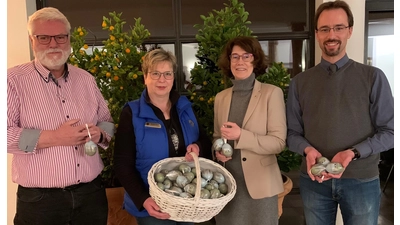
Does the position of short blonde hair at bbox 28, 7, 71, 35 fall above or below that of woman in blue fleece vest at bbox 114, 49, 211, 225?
above

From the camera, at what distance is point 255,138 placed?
1.63m

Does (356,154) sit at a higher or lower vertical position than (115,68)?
lower

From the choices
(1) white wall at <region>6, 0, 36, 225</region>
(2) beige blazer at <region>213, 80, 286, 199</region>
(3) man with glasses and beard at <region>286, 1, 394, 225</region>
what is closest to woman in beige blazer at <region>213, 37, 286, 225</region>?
(2) beige blazer at <region>213, 80, 286, 199</region>

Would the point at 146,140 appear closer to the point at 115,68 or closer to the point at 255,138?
the point at 255,138

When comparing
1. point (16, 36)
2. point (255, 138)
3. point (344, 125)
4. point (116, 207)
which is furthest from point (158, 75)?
point (16, 36)

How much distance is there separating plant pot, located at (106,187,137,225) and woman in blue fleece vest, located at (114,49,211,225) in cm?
54

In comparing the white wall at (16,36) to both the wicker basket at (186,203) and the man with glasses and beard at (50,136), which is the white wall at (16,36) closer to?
the man with glasses and beard at (50,136)

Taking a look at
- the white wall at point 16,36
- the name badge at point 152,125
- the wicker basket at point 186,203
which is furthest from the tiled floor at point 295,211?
the white wall at point 16,36

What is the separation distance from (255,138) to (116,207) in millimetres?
1103

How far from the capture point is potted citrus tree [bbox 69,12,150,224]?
2.25m

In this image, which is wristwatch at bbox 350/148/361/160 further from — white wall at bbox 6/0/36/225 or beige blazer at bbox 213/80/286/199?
white wall at bbox 6/0/36/225

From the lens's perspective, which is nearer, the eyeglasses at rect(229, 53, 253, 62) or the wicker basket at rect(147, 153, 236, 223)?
the wicker basket at rect(147, 153, 236, 223)

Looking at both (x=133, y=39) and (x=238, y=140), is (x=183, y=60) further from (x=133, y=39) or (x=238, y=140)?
(x=238, y=140)

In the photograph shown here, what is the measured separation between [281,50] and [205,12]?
0.77 m
